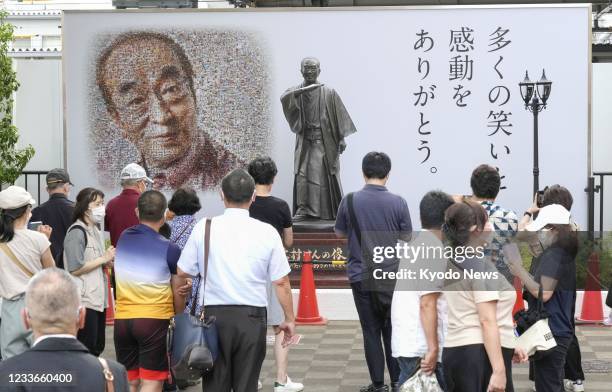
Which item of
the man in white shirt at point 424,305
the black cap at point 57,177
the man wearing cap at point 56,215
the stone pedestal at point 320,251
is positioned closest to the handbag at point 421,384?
the man in white shirt at point 424,305

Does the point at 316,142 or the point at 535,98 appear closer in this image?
the point at 316,142

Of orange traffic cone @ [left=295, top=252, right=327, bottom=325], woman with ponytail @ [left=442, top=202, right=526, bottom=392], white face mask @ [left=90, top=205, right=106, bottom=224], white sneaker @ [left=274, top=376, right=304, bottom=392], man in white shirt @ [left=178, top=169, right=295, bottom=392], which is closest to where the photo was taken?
woman with ponytail @ [left=442, top=202, right=526, bottom=392]

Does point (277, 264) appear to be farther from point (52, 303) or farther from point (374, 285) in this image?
point (52, 303)

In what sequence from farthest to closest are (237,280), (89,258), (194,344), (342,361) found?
(342,361) → (89,258) → (237,280) → (194,344)

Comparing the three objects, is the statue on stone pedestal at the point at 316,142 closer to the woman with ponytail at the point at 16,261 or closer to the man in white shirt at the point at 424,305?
the woman with ponytail at the point at 16,261

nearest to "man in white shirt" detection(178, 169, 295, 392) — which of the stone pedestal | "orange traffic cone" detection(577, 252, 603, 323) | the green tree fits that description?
"orange traffic cone" detection(577, 252, 603, 323)

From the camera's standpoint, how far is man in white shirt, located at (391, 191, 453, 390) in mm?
5105

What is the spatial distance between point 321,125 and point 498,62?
2390 mm

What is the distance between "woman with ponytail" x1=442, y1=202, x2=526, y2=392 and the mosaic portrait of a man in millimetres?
7953

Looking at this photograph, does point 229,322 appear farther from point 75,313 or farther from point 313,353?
point 313,353

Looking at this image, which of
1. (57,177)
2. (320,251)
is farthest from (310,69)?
(57,177)

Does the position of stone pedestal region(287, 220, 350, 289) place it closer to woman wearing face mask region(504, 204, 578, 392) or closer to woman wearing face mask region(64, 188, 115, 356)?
woman wearing face mask region(64, 188, 115, 356)

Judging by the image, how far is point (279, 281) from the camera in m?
5.50

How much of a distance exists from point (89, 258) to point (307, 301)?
3.99 metres
